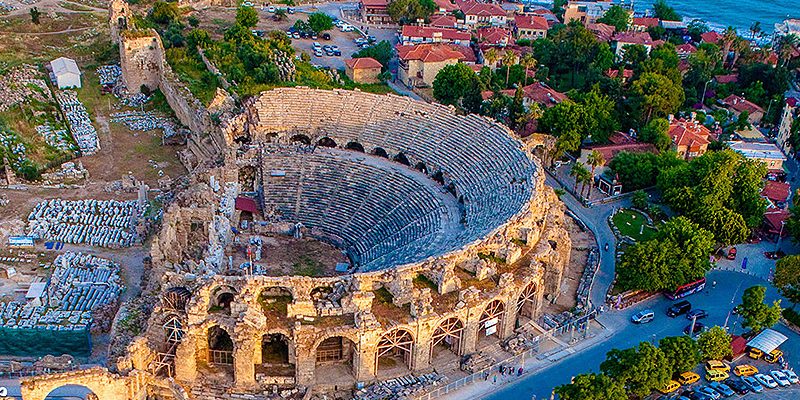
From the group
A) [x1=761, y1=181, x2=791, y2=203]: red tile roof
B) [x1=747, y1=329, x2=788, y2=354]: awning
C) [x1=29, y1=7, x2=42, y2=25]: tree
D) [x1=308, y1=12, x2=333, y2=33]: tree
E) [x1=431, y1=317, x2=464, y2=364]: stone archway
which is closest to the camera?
[x1=431, y1=317, x2=464, y2=364]: stone archway

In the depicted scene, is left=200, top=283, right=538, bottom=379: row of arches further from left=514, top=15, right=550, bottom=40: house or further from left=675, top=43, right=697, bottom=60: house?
left=514, top=15, right=550, bottom=40: house

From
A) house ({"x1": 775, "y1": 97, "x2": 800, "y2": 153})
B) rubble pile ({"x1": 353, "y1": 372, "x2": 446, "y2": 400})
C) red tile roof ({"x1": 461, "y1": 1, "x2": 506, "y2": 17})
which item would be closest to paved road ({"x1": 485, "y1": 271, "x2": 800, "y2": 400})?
rubble pile ({"x1": 353, "y1": 372, "x2": 446, "y2": 400})

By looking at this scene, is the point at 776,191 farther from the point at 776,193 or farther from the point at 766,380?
the point at 766,380

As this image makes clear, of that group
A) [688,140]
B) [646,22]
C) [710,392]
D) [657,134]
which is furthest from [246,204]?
[646,22]

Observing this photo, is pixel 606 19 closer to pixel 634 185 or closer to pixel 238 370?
pixel 634 185

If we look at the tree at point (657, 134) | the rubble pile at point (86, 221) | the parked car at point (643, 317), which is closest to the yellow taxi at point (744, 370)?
the parked car at point (643, 317)

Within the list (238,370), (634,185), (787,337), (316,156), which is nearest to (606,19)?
(634,185)
